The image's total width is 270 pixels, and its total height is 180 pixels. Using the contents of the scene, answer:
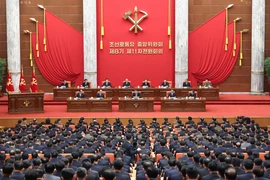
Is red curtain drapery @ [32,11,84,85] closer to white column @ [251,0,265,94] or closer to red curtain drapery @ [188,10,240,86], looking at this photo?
red curtain drapery @ [188,10,240,86]

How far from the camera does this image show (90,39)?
20.3 meters

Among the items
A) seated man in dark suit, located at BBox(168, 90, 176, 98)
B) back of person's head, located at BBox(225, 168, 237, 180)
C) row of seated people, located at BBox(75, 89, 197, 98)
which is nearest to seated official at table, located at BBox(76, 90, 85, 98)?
row of seated people, located at BBox(75, 89, 197, 98)

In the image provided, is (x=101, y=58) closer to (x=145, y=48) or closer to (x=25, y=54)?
(x=145, y=48)

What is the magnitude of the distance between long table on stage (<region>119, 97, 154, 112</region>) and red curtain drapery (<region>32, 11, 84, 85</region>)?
4.35 meters

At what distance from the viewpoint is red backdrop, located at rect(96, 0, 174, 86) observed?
66.7 ft

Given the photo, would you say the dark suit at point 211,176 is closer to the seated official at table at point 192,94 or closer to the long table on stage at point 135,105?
the long table on stage at point 135,105

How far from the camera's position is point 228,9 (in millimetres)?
20281

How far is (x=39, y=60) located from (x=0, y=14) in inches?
Answer: 99.4

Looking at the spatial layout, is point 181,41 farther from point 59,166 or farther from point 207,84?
point 59,166

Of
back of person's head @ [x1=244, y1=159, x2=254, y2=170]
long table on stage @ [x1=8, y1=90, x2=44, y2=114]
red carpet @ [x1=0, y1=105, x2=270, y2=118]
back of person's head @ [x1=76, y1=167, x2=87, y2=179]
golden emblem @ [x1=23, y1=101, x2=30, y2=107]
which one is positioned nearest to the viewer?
back of person's head @ [x1=76, y1=167, x2=87, y2=179]

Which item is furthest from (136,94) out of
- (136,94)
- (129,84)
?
(129,84)

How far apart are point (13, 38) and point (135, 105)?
6486 mm

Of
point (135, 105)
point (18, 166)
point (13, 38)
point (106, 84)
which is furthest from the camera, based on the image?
point (13, 38)

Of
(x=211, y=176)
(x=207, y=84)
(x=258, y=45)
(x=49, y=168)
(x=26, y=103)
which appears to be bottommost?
(x=211, y=176)
